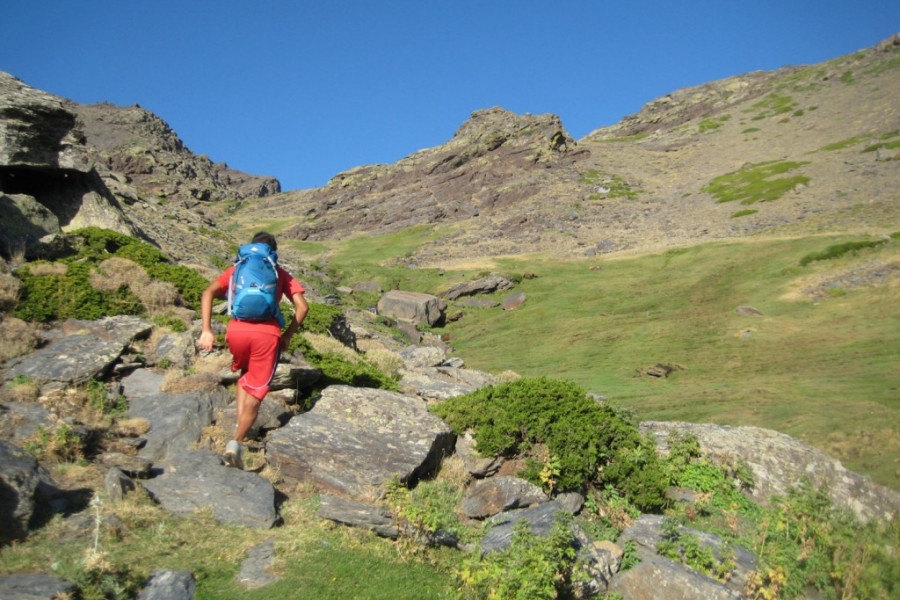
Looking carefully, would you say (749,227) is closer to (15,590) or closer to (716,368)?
(716,368)

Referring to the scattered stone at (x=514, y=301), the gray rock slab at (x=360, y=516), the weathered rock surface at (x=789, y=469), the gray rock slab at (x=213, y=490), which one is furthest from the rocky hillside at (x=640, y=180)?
the gray rock slab at (x=213, y=490)

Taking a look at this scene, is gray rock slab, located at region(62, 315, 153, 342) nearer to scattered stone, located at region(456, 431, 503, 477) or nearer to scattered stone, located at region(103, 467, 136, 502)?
scattered stone, located at region(103, 467, 136, 502)

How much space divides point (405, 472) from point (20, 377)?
5.27 meters

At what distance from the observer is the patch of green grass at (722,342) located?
15.6 meters

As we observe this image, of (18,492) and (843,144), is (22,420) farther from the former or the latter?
(843,144)

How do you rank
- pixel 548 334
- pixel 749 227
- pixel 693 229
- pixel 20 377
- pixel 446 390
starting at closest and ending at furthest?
1. pixel 20 377
2. pixel 446 390
3. pixel 548 334
4. pixel 749 227
5. pixel 693 229

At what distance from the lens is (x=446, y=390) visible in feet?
43.0

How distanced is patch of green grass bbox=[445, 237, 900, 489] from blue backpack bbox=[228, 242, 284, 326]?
8.03 meters

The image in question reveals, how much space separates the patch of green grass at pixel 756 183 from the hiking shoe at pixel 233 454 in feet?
204

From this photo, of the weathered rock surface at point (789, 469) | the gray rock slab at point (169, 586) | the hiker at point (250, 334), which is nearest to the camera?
the gray rock slab at point (169, 586)

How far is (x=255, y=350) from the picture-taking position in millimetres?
7020

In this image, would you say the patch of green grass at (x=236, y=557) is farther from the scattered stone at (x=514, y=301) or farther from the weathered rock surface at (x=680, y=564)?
the scattered stone at (x=514, y=301)

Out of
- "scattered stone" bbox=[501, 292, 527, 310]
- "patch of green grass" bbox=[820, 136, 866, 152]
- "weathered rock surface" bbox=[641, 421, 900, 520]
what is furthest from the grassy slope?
"patch of green grass" bbox=[820, 136, 866, 152]

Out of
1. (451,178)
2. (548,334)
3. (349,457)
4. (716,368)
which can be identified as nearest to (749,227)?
(548,334)
